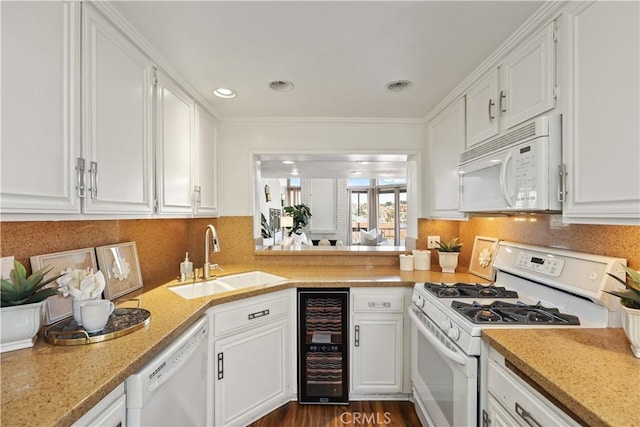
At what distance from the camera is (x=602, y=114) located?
0.99m

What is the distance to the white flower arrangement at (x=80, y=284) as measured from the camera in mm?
1119

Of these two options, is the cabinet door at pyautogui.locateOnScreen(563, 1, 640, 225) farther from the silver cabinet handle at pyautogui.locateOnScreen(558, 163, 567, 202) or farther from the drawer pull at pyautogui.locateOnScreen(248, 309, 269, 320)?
the drawer pull at pyautogui.locateOnScreen(248, 309, 269, 320)

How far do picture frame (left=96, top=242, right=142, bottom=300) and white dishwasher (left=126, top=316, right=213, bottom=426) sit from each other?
1.72 ft

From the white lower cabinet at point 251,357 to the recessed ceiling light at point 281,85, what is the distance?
136 centimetres

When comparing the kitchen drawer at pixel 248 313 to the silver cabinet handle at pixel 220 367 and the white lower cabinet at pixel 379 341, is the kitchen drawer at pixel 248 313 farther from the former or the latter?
the white lower cabinet at pixel 379 341

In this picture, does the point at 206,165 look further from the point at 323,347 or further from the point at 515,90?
the point at 515,90

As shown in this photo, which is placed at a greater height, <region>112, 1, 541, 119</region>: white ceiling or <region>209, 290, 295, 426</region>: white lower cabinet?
<region>112, 1, 541, 119</region>: white ceiling

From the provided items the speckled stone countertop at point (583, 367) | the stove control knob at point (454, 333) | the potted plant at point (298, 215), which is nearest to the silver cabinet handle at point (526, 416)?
the speckled stone countertop at point (583, 367)

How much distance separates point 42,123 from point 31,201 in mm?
252

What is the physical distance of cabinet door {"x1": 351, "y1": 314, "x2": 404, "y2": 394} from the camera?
206 cm

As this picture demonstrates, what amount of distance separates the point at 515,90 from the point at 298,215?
734 centimetres

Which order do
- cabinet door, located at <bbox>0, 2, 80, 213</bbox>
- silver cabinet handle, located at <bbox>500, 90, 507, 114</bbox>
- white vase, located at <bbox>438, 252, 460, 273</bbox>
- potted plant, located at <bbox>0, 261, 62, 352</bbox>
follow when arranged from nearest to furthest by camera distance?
cabinet door, located at <bbox>0, 2, 80, 213</bbox> → potted plant, located at <bbox>0, 261, 62, 352</bbox> → silver cabinet handle, located at <bbox>500, 90, 507, 114</bbox> → white vase, located at <bbox>438, 252, 460, 273</bbox>

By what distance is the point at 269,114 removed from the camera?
7.95 ft

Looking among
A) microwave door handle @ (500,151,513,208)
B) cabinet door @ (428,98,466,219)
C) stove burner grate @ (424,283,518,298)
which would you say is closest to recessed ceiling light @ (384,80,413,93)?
cabinet door @ (428,98,466,219)
